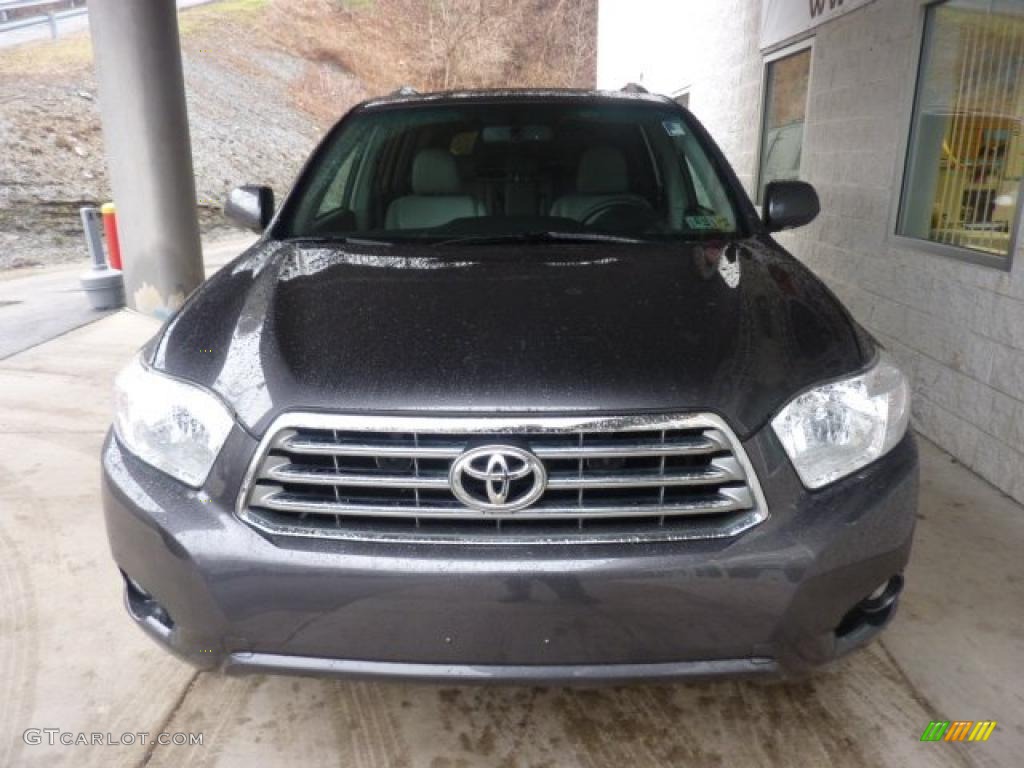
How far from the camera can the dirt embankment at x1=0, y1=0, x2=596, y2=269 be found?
12.7 metres

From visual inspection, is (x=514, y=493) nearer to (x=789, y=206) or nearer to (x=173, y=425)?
(x=173, y=425)

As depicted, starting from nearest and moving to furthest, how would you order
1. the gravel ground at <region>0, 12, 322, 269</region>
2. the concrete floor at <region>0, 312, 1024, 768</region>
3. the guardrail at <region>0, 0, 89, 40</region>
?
the concrete floor at <region>0, 312, 1024, 768</region>, the gravel ground at <region>0, 12, 322, 269</region>, the guardrail at <region>0, 0, 89, 40</region>

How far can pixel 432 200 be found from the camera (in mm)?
2982

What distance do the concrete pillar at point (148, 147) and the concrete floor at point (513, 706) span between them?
161 inches

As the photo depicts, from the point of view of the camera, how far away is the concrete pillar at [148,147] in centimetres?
609

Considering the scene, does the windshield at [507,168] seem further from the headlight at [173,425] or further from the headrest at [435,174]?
the headlight at [173,425]

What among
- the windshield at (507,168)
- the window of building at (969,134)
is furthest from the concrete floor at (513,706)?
the window of building at (969,134)

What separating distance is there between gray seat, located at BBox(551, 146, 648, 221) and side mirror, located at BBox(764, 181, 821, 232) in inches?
16.8

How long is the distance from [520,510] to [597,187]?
1711mm

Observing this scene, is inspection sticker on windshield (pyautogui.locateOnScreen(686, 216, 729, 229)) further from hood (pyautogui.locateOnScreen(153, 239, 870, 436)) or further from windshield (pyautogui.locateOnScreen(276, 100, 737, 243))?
hood (pyautogui.locateOnScreen(153, 239, 870, 436))

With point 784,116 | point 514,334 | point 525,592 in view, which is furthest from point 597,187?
point 784,116

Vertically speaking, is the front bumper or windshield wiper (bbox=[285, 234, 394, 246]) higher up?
windshield wiper (bbox=[285, 234, 394, 246])

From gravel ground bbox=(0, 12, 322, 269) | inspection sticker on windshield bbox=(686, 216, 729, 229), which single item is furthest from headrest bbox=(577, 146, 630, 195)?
gravel ground bbox=(0, 12, 322, 269)

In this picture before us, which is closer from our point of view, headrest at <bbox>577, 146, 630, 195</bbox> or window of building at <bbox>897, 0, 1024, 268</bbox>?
headrest at <bbox>577, 146, 630, 195</bbox>
